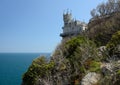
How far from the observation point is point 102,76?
18.6 meters

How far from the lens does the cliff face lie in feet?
63.1

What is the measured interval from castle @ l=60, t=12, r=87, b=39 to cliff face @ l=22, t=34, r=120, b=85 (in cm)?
2428

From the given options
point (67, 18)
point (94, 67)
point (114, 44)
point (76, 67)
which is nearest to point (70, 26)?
point (67, 18)

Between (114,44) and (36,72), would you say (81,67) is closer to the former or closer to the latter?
(114,44)

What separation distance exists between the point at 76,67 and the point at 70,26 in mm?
33884

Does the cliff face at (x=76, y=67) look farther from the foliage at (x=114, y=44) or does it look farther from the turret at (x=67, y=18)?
the turret at (x=67, y=18)

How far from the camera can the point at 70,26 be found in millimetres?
56625

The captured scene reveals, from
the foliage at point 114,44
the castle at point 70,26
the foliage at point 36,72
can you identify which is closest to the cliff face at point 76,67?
the foliage at point 36,72

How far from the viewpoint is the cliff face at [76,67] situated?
63.1ft

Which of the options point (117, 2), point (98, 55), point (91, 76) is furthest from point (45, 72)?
point (117, 2)

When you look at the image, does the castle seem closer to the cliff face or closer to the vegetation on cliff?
the vegetation on cliff

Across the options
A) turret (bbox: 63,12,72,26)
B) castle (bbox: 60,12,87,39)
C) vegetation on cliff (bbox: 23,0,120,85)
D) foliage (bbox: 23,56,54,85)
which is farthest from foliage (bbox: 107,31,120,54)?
turret (bbox: 63,12,72,26)

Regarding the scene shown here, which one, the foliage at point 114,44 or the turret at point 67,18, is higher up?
the turret at point 67,18

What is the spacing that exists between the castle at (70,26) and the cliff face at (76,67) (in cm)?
2428
